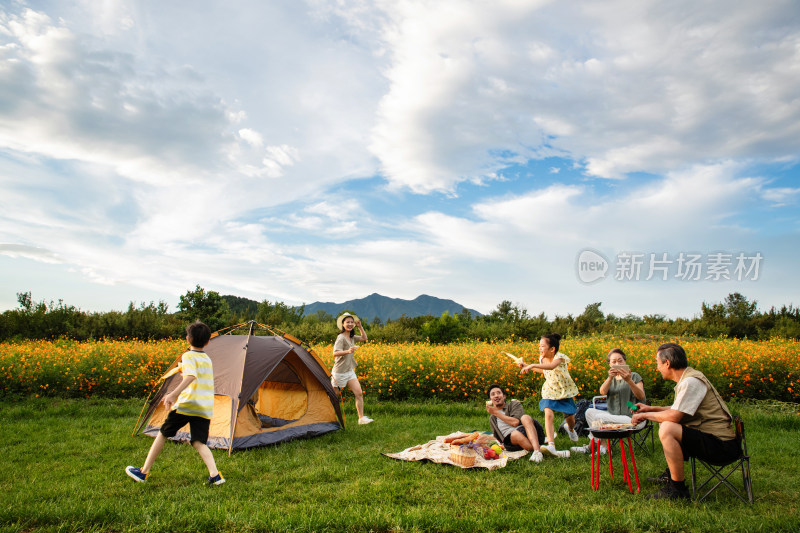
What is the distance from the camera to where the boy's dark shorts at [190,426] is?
222 inches

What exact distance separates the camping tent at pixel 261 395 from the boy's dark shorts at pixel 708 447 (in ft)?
17.9

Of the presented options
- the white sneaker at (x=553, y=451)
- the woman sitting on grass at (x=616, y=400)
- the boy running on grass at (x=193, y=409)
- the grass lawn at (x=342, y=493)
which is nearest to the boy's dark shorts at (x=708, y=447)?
the grass lawn at (x=342, y=493)

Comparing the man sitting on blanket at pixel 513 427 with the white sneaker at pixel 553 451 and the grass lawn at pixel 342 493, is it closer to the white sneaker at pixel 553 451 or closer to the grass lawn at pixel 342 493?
the white sneaker at pixel 553 451

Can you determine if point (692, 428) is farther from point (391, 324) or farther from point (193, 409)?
point (391, 324)

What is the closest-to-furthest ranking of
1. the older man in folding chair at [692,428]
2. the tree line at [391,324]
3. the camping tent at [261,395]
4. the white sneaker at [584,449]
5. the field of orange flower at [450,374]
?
the older man in folding chair at [692,428]
the white sneaker at [584,449]
the camping tent at [261,395]
the field of orange flower at [450,374]
the tree line at [391,324]

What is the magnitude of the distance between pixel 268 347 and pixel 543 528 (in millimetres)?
5227

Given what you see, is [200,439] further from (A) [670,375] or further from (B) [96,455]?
(A) [670,375]

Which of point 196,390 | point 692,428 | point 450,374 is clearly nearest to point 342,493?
point 196,390

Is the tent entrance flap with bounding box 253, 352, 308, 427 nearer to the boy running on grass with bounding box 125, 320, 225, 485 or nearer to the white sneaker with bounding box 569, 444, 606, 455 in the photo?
the boy running on grass with bounding box 125, 320, 225, 485

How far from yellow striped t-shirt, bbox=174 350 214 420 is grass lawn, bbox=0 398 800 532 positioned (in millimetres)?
839

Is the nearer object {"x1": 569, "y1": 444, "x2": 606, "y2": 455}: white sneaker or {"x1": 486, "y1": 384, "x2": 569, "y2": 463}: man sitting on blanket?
{"x1": 486, "y1": 384, "x2": 569, "y2": 463}: man sitting on blanket

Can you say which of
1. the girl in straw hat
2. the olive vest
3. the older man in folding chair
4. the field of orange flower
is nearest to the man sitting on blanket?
the older man in folding chair

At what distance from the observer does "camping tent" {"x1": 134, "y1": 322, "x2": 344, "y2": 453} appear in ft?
24.2

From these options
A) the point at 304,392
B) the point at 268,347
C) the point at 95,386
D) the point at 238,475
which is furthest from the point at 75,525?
the point at 95,386
